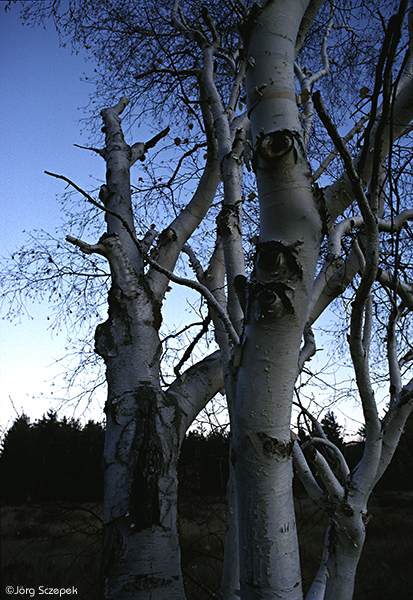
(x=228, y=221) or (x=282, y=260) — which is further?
(x=228, y=221)

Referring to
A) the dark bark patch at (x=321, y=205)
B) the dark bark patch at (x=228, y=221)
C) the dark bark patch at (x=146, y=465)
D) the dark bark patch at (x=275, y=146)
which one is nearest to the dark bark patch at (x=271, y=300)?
the dark bark patch at (x=321, y=205)

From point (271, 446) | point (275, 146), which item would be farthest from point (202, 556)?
point (275, 146)

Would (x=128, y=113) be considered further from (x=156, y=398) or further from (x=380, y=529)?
(x=380, y=529)

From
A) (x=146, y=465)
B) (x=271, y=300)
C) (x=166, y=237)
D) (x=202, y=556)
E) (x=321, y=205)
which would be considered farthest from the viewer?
(x=202, y=556)

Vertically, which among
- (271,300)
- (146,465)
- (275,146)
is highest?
(275,146)

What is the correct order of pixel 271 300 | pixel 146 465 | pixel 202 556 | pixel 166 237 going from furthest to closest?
pixel 202 556
pixel 166 237
pixel 146 465
pixel 271 300

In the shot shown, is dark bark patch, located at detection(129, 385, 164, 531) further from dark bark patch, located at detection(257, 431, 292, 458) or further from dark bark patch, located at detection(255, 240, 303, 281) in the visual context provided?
dark bark patch, located at detection(255, 240, 303, 281)

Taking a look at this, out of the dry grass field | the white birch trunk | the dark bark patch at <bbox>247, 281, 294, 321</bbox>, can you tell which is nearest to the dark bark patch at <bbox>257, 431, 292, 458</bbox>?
the white birch trunk

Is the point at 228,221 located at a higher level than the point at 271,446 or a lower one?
higher

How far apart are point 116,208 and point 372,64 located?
2691 millimetres

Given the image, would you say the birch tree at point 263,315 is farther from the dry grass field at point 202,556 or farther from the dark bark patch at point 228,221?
the dry grass field at point 202,556

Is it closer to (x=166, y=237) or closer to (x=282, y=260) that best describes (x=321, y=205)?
(x=282, y=260)

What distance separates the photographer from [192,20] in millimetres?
3854

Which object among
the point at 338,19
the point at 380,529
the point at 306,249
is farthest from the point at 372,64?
the point at 380,529
